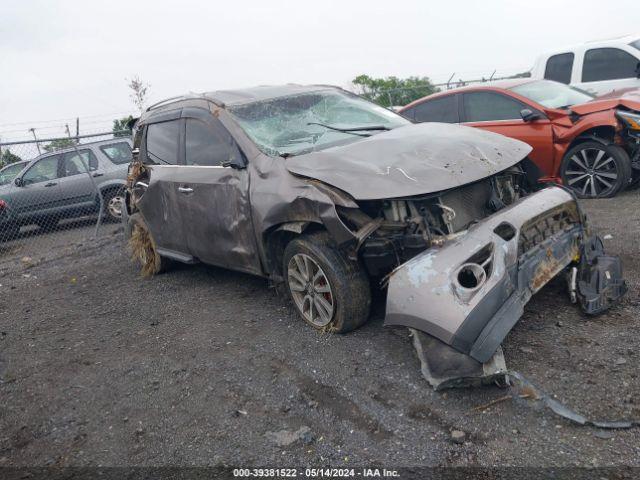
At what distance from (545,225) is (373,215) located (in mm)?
1193

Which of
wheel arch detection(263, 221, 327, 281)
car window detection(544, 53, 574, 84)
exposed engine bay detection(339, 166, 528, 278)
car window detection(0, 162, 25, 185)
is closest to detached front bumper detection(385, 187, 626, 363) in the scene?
exposed engine bay detection(339, 166, 528, 278)

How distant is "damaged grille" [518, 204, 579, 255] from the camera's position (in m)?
3.46

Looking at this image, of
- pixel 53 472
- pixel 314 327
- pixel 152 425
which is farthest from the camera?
pixel 314 327

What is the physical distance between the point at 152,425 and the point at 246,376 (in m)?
0.66

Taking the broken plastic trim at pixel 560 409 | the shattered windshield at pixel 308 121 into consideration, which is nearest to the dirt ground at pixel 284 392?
the broken plastic trim at pixel 560 409

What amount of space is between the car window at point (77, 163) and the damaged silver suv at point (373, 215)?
637 centimetres

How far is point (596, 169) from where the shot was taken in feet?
22.0

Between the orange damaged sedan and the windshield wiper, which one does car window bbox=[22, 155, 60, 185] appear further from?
the windshield wiper

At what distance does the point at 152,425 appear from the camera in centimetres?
319

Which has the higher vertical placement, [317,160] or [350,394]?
[317,160]

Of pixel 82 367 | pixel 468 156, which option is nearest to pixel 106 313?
pixel 82 367

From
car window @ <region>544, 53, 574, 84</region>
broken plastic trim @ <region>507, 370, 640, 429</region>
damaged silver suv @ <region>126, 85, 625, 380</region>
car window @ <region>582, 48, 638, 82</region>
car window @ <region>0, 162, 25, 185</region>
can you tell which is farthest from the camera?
car window @ <region>0, 162, 25, 185</region>

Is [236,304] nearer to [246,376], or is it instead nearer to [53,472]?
[246,376]

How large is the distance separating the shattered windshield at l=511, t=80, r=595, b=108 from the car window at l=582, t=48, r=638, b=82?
1568 millimetres
